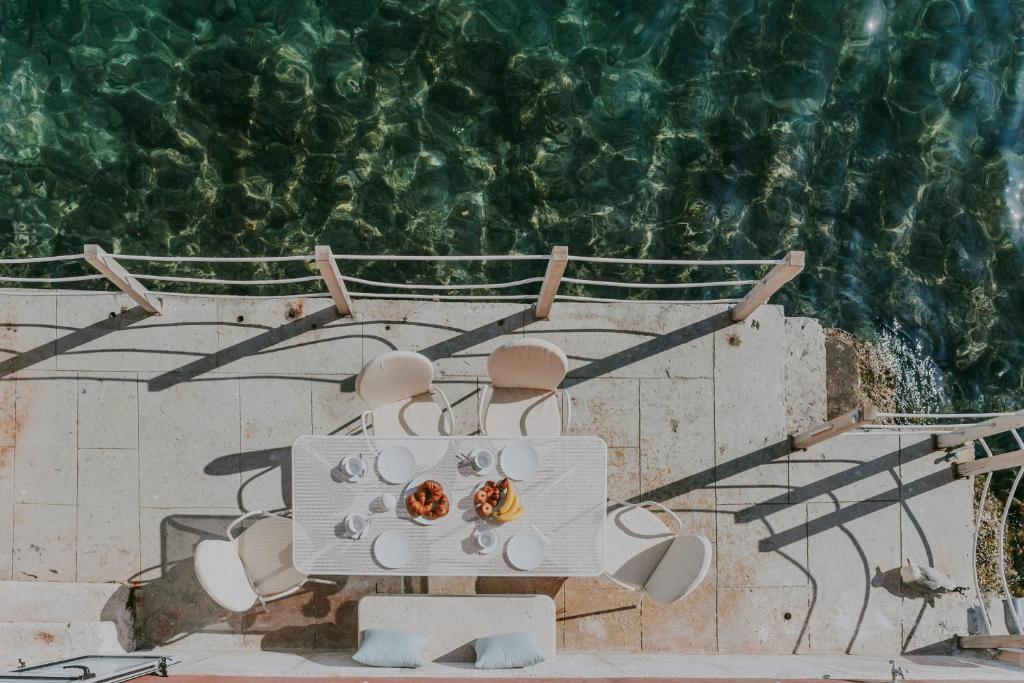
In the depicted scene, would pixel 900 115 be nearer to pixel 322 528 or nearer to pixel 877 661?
pixel 877 661

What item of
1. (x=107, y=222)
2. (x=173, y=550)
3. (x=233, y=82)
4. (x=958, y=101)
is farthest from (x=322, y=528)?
(x=958, y=101)

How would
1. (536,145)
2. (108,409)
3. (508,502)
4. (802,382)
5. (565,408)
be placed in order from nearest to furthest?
(508,502) → (565,408) → (108,409) → (802,382) → (536,145)

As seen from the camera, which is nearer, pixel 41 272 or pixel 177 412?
pixel 177 412

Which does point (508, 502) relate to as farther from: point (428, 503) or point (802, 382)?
point (802, 382)

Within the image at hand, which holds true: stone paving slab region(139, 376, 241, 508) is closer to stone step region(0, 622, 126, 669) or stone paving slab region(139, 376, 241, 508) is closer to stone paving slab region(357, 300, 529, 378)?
stone step region(0, 622, 126, 669)

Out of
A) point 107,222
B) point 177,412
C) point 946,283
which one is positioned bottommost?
point 177,412

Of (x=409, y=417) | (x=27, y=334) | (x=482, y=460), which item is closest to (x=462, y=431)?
(x=409, y=417)
